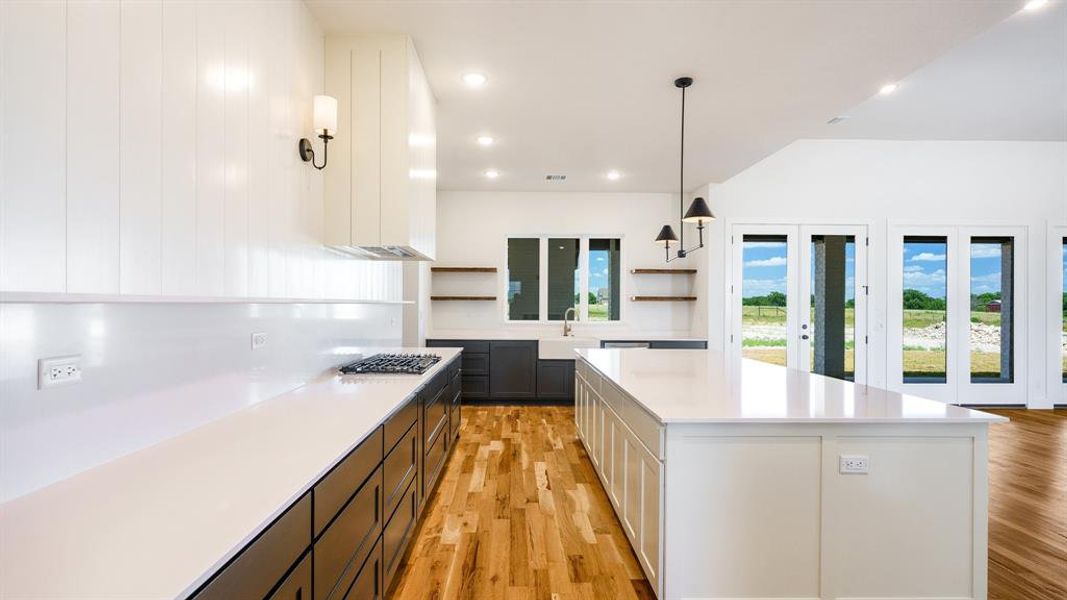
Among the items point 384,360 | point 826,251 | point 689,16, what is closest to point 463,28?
point 689,16

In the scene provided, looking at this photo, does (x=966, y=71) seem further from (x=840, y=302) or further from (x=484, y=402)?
(x=484, y=402)

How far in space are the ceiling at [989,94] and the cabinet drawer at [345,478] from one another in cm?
445

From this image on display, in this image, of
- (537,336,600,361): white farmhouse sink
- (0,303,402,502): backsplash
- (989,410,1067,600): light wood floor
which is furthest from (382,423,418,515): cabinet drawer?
(537,336,600,361): white farmhouse sink

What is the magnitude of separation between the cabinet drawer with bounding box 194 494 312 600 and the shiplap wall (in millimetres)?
756

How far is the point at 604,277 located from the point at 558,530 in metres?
4.28

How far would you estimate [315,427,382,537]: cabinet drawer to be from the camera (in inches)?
49.5

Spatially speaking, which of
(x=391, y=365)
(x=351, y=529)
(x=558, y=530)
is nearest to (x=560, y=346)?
(x=391, y=365)

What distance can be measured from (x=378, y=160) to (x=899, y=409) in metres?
2.76

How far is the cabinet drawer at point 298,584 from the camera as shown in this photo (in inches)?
41.7

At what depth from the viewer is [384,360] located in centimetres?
323

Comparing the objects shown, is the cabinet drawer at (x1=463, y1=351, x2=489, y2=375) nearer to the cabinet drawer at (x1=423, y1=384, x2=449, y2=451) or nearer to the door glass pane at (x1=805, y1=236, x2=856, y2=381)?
the cabinet drawer at (x1=423, y1=384, x2=449, y2=451)

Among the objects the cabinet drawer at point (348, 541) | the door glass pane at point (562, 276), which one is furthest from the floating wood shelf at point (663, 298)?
the cabinet drawer at point (348, 541)

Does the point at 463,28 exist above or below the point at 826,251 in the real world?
above

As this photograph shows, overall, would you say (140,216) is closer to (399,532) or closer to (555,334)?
(399,532)
